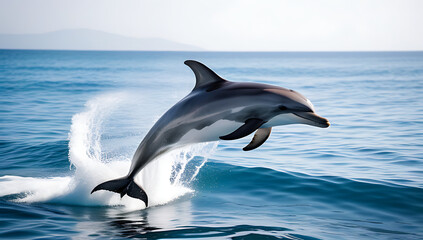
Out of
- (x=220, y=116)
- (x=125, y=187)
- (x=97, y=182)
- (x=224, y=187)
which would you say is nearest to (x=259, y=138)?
(x=220, y=116)

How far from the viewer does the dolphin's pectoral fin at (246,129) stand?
5070 mm

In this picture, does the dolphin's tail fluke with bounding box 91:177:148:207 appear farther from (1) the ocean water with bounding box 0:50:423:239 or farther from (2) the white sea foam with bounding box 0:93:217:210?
(1) the ocean water with bounding box 0:50:423:239

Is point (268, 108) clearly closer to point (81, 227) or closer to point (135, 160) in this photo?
point (135, 160)

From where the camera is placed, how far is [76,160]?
369 inches

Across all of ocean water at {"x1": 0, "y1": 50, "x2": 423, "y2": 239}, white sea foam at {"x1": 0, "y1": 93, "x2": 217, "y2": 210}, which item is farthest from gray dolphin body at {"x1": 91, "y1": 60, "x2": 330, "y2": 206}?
ocean water at {"x1": 0, "y1": 50, "x2": 423, "y2": 239}

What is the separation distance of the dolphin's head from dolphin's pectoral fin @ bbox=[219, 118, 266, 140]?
239 millimetres

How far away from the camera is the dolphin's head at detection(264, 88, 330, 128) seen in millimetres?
5449

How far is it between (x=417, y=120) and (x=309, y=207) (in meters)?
11.4

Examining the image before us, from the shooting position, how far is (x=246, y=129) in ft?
17.1

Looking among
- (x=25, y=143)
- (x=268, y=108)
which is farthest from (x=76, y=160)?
→ (x=268, y=108)

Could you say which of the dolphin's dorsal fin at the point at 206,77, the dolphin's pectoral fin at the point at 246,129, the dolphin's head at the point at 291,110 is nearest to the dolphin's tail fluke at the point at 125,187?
the dolphin's dorsal fin at the point at 206,77

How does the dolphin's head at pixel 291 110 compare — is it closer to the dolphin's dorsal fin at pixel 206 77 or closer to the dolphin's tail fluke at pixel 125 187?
the dolphin's dorsal fin at pixel 206 77

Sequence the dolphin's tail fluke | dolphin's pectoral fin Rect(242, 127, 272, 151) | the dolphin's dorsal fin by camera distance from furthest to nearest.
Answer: the dolphin's tail fluke → the dolphin's dorsal fin → dolphin's pectoral fin Rect(242, 127, 272, 151)

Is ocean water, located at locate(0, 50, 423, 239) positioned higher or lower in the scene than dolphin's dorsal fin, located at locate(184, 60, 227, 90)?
lower
